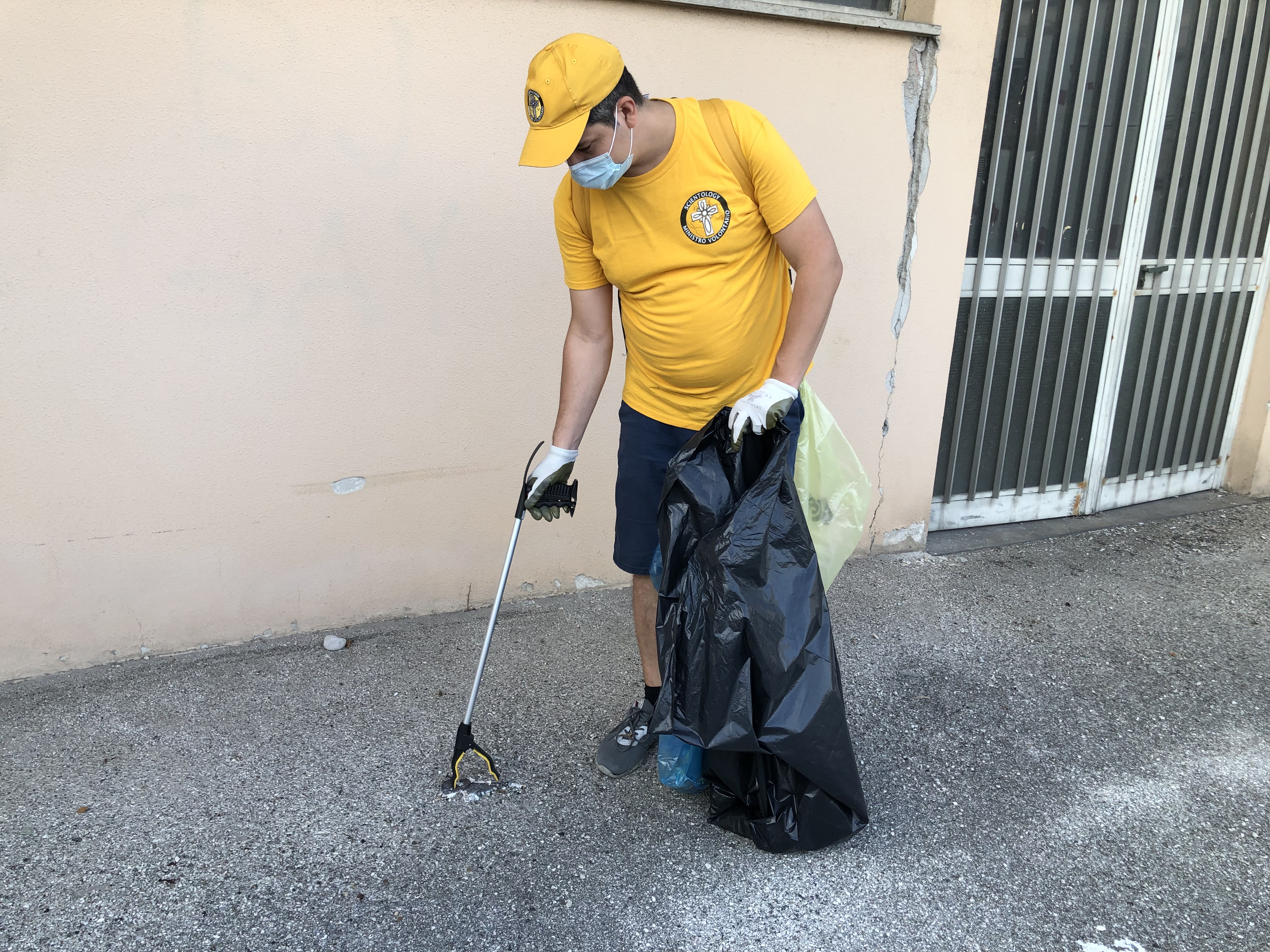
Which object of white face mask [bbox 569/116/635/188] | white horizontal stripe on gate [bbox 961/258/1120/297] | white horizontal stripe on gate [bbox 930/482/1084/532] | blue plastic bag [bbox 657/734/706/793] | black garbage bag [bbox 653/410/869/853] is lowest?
blue plastic bag [bbox 657/734/706/793]

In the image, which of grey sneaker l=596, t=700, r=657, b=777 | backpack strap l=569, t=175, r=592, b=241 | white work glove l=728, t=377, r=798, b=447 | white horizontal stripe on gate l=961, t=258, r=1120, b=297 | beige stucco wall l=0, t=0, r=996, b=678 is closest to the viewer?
white work glove l=728, t=377, r=798, b=447

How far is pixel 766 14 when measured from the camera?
9.75 ft

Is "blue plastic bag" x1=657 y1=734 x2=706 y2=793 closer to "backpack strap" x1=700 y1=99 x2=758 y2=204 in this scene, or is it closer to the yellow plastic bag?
the yellow plastic bag

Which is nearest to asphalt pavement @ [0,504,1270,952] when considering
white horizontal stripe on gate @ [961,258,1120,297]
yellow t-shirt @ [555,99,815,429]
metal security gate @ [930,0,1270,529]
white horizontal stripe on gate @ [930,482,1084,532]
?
white horizontal stripe on gate @ [930,482,1084,532]

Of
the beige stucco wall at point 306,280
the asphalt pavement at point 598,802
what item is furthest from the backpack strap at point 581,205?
the asphalt pavement at point 598,802

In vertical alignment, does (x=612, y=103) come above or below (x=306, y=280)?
above

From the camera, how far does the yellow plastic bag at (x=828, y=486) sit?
2145 mm

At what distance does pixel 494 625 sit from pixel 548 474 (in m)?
0.43

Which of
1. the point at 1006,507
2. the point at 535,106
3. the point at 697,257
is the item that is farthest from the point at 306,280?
the point at 1006,507

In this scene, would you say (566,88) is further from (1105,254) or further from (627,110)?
(1105,254)

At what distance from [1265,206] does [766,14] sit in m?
2.79

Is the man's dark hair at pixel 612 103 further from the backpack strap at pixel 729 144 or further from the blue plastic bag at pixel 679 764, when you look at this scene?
the blue plastic bag at pixel 679 764

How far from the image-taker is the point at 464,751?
7.52 ft

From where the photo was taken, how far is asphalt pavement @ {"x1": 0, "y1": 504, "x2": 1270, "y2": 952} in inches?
74.9
